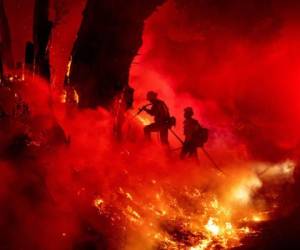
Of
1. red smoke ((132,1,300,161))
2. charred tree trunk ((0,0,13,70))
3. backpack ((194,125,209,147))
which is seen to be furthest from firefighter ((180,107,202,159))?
red smoke ((132,1,300,161))

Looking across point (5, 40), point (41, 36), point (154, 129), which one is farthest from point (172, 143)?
point (5, 40)

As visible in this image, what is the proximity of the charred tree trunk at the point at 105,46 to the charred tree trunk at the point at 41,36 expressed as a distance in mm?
1600

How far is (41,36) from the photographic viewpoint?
9.68 meters

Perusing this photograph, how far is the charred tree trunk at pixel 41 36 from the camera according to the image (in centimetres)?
945

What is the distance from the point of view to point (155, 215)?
375 inches

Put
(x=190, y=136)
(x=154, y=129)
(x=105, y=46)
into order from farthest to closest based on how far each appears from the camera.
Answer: (x=190, y=136), (x=154, y=129), (x=105, y=46)

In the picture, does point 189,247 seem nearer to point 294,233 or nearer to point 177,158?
point 294,233

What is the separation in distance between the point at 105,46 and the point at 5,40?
2807 mm

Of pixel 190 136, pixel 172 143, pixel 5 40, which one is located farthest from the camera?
pixel 172 143

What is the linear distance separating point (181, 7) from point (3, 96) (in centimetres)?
1664

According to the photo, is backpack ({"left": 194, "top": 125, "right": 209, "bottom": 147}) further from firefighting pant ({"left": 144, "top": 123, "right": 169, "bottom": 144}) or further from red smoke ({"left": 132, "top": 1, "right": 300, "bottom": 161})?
red smoke ({"left": 132, "top": 1, "right": 300, "bottom": 161})

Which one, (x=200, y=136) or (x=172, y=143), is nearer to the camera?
(x=200, y=136)

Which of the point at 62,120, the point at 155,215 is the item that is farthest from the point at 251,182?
the point at 62,120

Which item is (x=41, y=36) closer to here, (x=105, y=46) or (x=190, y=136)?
(x=105, y=46)
